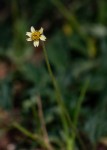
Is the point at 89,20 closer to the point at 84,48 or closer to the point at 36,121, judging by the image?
the point at 84,48

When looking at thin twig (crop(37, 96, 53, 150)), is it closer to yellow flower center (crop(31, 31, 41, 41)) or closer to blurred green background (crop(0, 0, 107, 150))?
blurred green background (crop(0, 0, 107, 150))

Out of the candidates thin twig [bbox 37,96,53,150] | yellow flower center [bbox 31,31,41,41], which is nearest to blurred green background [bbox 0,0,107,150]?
thin twig [bbox 37,96,53,150]

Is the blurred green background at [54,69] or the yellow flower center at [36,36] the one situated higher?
the blurred green background at [54,69]

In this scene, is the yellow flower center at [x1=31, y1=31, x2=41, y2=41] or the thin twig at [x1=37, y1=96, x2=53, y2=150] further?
the thin twig at [x1=37, y1=96, x2=53, y2=150]

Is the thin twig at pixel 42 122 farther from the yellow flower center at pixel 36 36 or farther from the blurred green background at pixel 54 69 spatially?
the yellow flower center at pixel 36 36

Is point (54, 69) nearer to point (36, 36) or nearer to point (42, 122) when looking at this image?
point (42, 122)

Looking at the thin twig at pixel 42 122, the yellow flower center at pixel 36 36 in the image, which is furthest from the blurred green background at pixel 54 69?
the yellow flower center at pixel 36 36

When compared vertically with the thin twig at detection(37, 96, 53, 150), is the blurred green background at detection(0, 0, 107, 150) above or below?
above

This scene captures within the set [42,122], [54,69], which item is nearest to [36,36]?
[42,122]

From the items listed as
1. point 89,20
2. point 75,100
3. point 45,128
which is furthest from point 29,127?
point 89,20
